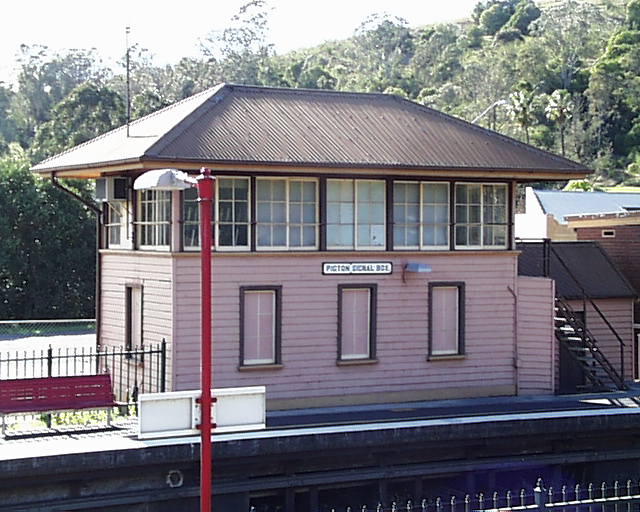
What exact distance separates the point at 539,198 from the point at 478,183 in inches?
726

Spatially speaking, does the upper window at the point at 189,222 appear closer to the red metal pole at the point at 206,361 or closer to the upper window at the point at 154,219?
the upper window at the point at 154,219

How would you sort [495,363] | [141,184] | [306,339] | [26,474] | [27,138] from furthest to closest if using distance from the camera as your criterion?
[27,138] < [495,363] < [306,339] < [26,474] < [141,184]

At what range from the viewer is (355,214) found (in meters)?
→ 20.5

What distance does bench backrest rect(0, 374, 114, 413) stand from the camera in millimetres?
16406

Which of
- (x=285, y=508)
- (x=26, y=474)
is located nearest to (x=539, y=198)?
(x=285, y=508)

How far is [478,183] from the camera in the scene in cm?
2164

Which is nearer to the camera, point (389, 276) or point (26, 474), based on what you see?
point (26, 474)

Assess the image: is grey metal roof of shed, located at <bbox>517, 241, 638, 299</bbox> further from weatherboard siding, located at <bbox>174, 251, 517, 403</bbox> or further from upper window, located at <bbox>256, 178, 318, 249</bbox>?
upper window, located at <bbox>256, 178, 318, 249</bbox>

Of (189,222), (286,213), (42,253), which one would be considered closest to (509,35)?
(42,253)

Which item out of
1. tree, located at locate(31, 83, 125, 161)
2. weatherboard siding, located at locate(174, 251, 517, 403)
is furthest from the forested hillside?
weatherboard siding, located at locate(174, 251, 517, 403)

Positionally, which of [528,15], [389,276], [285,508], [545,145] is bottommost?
[285,508]

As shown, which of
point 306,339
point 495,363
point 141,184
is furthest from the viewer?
point 495,363

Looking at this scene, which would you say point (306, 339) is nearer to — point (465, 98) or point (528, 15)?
point (465, 98)

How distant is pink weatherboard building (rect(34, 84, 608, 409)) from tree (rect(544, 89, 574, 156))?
4556cm
